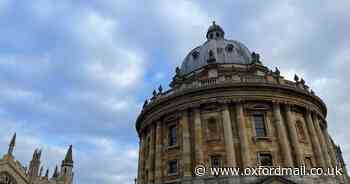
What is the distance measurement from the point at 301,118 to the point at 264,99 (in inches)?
193

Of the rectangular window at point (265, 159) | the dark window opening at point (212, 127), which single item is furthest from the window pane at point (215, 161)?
the rectangular window at point (265, 159)

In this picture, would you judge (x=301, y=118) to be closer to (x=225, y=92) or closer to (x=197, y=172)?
(x=225, y=92)

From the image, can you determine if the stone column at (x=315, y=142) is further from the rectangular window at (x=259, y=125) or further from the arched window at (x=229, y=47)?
the arched window at (x=229, y=47)

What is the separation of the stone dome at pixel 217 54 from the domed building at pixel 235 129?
226 inches

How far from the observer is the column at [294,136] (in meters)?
27.3

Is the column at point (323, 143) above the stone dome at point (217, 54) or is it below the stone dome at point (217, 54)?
below

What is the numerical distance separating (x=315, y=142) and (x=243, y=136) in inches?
315

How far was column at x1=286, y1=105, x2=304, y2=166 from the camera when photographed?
89.5ft

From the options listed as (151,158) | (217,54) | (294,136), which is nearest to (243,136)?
(294,136)

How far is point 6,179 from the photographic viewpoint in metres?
43.8

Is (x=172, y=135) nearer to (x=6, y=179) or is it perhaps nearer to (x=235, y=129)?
(x=235, y=129)

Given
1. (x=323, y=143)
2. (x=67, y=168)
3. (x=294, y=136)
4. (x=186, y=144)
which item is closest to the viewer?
(x=294, y=136)

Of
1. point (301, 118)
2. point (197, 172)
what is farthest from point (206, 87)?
point (301, 118)

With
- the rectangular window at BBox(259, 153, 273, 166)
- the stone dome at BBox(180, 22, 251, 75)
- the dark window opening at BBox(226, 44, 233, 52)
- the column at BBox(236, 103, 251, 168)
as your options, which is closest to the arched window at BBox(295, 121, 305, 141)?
the rectangular window at BBox(259, 153, 273, 166)
